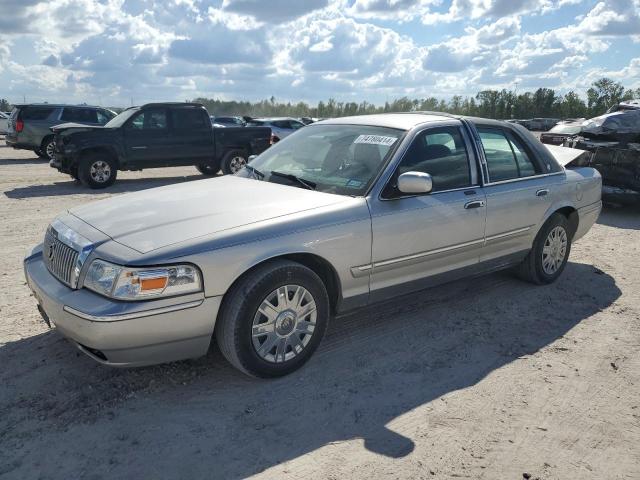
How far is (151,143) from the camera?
40.9 feet

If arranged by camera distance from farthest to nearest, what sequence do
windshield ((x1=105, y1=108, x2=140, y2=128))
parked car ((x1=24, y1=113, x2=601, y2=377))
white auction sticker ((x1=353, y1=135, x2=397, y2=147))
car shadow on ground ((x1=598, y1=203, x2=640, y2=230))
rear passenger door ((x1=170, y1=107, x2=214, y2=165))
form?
rear passenger door ((x1=170, y1=107, x2=214, y2=165)), windshield ((x1=105, y1=108, x2=140, y2=128)), car shadow on ground ((x1=598, y1=203, x2=640, y2=230)), white auction sticker ((x1=353, y1=135, x2=397, y2=147)), parked car ((x1=24, y1=113, x2=601, y2=377))

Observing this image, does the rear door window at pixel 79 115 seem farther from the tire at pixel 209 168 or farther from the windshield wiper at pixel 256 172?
the windshield wiper at pixel 256 172

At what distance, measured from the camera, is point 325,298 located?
12.0 ft

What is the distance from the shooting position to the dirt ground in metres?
2.78

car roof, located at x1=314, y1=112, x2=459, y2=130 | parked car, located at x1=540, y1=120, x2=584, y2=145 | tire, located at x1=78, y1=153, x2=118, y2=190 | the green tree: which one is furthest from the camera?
the green tree

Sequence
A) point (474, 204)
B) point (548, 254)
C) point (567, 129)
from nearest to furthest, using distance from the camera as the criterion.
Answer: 1. point (474, 204)
2. point (548, 254)
3. point (567, 129)

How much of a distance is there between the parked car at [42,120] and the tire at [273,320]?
49.3 feet

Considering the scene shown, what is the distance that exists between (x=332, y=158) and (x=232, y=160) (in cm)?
974

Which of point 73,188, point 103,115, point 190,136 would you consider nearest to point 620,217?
point 190,136

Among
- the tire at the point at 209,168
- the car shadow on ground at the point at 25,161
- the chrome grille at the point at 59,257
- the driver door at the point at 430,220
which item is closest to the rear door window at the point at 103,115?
the car shadow on ground at the point at 25,161

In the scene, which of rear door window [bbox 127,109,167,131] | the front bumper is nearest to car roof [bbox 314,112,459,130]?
the front bumper

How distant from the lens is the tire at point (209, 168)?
45.0ft

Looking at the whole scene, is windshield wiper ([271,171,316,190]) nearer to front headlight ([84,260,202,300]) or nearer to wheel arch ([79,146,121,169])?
front headlight ([84,260,202,300])

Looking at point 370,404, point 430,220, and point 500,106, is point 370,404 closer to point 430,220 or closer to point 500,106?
point 430,220
